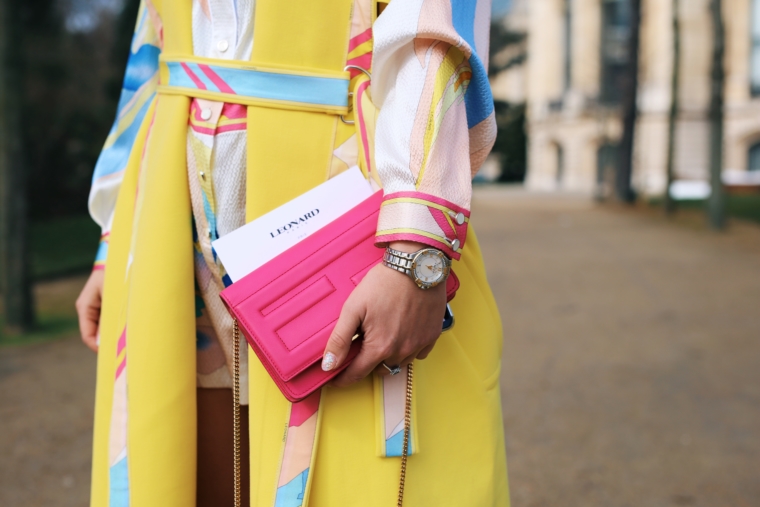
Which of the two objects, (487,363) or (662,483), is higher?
(487,363)

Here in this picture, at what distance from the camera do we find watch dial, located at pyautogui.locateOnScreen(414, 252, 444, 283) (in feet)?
3.15

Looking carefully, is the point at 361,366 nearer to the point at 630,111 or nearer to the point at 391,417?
the point at 391,417

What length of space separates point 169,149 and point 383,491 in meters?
0.65

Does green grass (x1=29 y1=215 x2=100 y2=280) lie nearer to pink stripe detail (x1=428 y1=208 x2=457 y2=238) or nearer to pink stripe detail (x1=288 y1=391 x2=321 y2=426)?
pink stripe detail (x1=288 y1=391 x2=321 y2=426)

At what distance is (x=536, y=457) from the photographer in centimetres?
340

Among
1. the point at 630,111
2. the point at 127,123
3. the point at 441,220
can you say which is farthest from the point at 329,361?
the point at 630,111

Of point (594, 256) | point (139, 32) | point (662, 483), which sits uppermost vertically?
point (594, 256)

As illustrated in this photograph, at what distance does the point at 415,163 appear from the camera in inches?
39.1

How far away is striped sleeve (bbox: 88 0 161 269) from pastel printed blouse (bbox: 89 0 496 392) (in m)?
0.30

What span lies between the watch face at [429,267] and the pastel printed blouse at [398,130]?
0.02m

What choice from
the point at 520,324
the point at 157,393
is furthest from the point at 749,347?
the point at 157,393

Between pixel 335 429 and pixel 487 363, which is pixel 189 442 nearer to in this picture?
pixel 335 429

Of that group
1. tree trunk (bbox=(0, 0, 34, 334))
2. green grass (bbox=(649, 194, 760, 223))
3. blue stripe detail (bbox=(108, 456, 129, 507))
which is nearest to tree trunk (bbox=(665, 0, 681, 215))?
green grass (bbox=(649, 194, 760, 223))

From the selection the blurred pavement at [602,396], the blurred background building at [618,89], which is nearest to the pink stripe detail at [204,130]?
the blurred pavement at [602,396]
